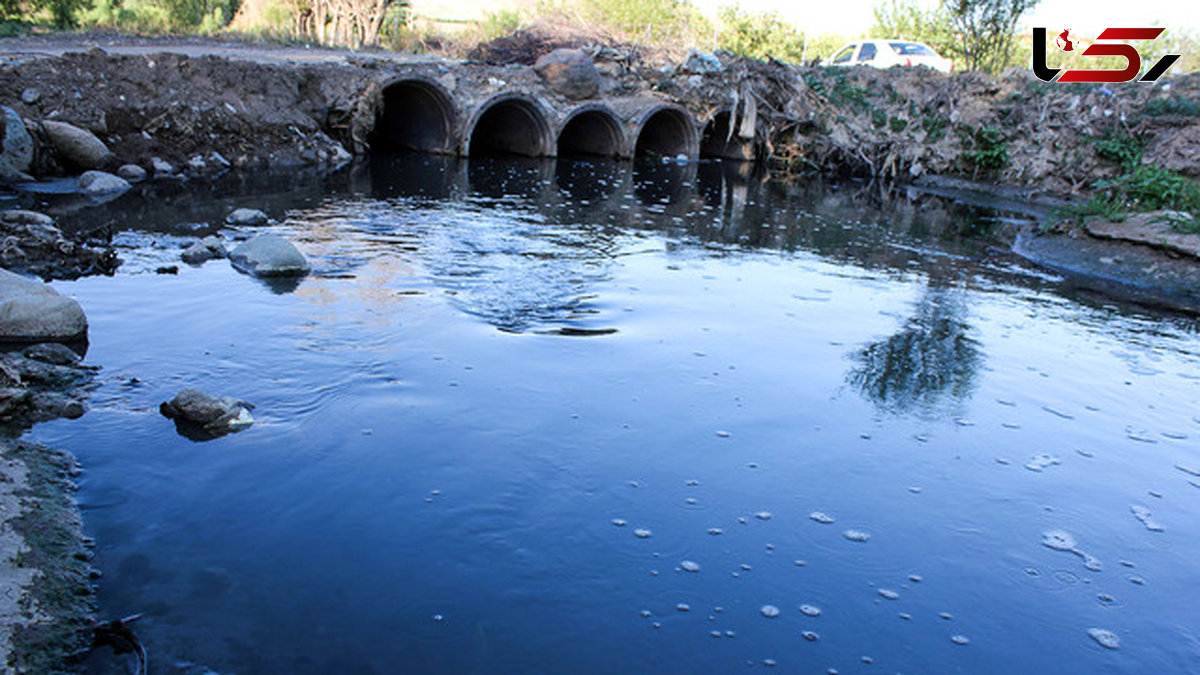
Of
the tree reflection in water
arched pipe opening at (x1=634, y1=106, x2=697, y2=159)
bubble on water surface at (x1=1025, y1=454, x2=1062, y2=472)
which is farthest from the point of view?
arched pipe opening at (x1=634, y1=106, x2=697, y2=159)

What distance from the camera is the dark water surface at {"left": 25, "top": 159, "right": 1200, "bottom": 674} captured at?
294 cm

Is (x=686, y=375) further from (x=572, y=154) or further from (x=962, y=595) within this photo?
(x=572, y=154)

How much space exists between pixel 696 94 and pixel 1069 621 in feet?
56.2

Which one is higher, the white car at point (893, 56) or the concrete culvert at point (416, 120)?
the white car at point (893, 56)

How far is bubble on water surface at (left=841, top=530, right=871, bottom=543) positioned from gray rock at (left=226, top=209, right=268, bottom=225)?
7228mm

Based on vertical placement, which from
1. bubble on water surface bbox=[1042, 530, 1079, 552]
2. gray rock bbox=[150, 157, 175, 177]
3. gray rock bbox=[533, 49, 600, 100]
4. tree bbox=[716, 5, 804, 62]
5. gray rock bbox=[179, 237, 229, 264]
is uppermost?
tree bbox=[716, 5, 804, 62]

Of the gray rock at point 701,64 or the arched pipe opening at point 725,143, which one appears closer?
the gray rock at point 701,64

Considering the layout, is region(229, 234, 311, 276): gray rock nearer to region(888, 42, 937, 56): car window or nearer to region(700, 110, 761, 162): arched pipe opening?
region(700, 110, 761, 162): arched pipe opening

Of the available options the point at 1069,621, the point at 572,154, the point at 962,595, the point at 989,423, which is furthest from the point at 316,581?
the point at 572,154

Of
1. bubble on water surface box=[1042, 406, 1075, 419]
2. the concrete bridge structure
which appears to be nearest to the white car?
the concrete bridge structure

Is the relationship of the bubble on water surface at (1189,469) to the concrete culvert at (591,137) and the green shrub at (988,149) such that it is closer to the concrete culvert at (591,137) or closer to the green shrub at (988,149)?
the green shrub at (988,149)

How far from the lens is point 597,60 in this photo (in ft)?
61.9

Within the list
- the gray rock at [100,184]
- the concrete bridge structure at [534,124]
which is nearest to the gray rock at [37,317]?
the gray rock at [100,184]

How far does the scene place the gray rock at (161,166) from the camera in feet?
37.3
